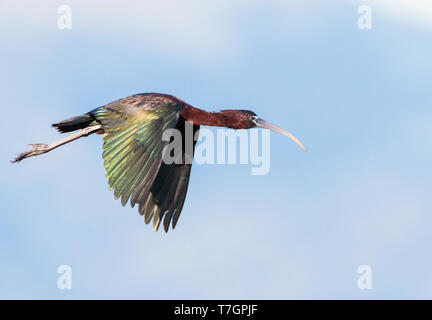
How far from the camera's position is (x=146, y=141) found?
73.3 ft

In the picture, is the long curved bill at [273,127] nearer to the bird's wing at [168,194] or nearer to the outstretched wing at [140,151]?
the bird's wing at [168,194]

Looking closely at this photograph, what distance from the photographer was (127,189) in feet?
72.6

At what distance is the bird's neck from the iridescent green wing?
0.84 meters

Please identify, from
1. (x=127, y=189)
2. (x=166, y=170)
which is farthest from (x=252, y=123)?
(x=127, y=189)

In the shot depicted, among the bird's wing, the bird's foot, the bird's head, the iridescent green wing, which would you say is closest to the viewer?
the iridescent green wing

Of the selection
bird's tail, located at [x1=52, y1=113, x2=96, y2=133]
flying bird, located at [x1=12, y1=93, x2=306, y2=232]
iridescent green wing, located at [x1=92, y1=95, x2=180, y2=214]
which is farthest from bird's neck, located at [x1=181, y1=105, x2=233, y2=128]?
bird's tail, located at [x1=52, y1=113, x2=96, y2=133]

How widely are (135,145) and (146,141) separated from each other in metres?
0.25

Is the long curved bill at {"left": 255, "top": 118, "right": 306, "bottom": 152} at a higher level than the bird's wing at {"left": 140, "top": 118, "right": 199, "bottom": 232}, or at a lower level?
higher

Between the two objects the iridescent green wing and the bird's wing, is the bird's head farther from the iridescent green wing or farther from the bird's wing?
→ the iridescent green wing

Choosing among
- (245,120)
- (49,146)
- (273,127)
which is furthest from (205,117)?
(49,146)

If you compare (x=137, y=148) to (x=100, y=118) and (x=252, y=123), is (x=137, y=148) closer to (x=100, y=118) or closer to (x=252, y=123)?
(x=100, y=118)

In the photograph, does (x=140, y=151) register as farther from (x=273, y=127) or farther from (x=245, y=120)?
(x=273, y=127)

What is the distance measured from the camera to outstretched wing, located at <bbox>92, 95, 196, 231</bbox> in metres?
22.2

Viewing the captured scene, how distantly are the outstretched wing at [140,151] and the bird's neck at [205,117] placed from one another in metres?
0.65
